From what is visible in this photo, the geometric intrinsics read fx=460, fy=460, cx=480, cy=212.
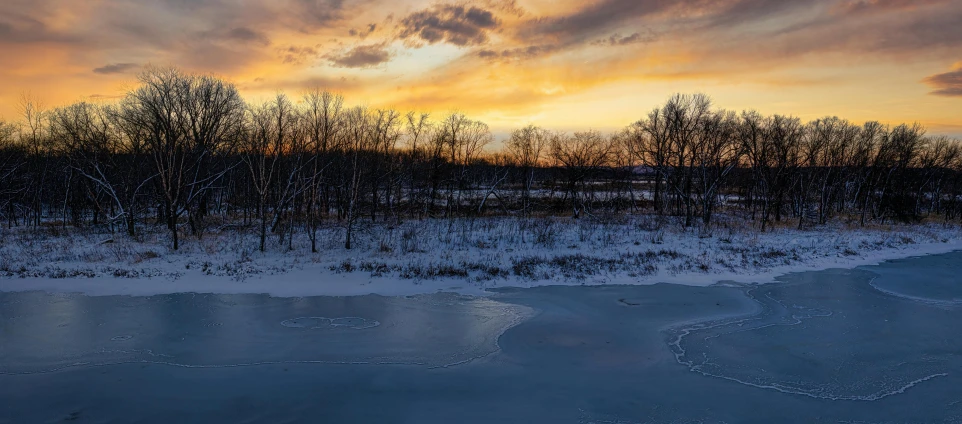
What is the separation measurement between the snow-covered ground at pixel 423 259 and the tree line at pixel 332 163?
7.35 ft

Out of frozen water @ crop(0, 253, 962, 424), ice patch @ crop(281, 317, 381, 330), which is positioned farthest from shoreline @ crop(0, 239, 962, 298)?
ice patch @ crop(281, 317, 381, 330)

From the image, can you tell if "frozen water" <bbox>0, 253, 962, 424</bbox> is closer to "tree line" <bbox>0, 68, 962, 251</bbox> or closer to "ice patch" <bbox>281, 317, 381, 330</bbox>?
"ice patch" <bbox>281, 317, 381, 330</bbox>

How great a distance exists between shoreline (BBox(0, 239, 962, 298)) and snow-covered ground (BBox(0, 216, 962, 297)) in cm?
5

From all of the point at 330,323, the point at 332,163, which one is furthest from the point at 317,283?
the point at 332,163

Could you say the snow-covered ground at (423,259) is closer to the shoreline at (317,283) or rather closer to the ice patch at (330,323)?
the shoreline at (317,283)

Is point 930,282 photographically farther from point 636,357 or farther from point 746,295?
point 636,357

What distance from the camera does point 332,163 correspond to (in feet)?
117

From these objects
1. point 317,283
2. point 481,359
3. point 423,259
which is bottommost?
point 481,359

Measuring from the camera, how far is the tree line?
23125 mm

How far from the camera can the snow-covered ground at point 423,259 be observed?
14.7 meters

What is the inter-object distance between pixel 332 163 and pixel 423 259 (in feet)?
65.9

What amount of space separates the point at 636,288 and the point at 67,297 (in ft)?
54.5

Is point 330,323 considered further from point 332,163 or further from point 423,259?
point 332,163

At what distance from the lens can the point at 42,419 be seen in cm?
608
